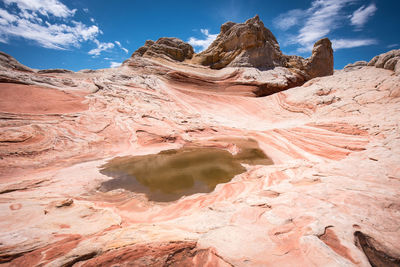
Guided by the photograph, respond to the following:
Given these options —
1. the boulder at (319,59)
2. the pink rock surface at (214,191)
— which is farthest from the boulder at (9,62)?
the boulder at (319,59)

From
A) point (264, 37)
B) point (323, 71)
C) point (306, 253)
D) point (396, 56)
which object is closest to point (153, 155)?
point (306, 253)

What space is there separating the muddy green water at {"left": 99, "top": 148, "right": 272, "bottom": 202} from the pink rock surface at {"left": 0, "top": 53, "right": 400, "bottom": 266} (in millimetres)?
382

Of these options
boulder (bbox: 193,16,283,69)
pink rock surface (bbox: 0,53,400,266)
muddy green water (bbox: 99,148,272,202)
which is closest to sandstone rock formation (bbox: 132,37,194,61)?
boulder (bbox: 193,16,283,69)

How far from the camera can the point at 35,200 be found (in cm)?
344

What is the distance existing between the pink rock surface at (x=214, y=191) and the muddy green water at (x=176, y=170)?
15.1 inches

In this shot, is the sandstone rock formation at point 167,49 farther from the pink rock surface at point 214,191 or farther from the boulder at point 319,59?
the boulder at point 319,59

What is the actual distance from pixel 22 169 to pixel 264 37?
23.1 m

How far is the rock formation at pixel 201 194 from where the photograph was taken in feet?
6.28

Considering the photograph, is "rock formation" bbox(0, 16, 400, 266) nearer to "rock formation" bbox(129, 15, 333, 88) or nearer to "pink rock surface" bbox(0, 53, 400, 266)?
"pink rock surface" bbox(0, 53, 400, 266)

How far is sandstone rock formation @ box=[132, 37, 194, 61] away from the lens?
63.2 feet

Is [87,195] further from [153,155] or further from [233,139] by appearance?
[233,139]

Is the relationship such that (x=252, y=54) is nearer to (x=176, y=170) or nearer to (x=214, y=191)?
(x=176, y=170)

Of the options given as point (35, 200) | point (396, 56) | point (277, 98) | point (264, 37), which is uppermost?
point (264, 37)

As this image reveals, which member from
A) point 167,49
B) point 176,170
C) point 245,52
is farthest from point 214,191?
point 167,49
